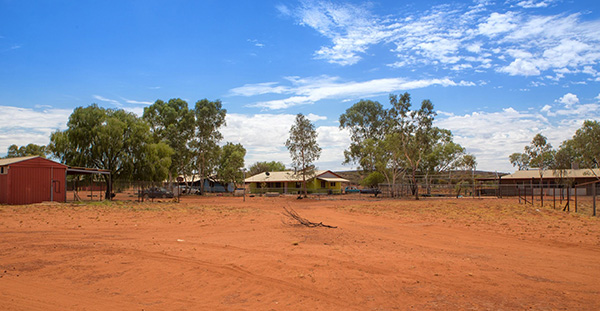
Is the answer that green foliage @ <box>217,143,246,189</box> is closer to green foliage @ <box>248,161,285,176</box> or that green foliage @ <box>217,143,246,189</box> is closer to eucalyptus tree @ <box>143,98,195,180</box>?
eucalyptus tree @ <box>143,98,195,180</box>

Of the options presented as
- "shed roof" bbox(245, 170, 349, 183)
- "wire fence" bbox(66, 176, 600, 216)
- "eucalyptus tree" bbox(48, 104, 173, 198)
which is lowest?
"wire fence" bbox(66, 176, 600, 216)

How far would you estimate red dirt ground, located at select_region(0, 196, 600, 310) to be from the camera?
6821 mm

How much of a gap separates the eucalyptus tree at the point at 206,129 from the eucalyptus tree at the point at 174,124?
4.01ft

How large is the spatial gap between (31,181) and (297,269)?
2925cm

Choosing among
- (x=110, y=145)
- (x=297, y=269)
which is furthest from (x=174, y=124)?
(x=297, y=269)

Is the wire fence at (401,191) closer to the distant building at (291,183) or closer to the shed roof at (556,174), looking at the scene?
the distant building at (291,183)

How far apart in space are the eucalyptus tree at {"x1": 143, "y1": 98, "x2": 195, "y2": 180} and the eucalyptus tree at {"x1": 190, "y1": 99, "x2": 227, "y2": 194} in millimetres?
1223

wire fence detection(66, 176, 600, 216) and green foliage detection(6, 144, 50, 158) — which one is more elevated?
green foliage detection(6, 144, 50, 158)

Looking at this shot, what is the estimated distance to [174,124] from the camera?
5912 cm

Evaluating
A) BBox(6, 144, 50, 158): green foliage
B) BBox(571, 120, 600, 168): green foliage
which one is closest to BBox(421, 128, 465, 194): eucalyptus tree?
BBox(571, 120, 600, 168): green foliage

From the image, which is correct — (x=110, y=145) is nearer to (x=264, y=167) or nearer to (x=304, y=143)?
(x=304, y=143)

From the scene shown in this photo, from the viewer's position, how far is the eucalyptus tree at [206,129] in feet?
199

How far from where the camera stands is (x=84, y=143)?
40.6 meters

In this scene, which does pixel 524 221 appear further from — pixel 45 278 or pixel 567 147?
pixel 567 147
